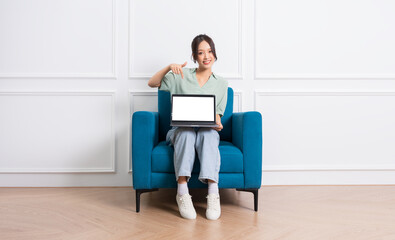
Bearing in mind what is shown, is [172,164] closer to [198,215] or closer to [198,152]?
[198,152]

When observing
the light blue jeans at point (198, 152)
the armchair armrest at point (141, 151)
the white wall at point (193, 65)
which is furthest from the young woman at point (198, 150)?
the white wall at point (193, 65)

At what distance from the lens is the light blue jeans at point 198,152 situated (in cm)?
154

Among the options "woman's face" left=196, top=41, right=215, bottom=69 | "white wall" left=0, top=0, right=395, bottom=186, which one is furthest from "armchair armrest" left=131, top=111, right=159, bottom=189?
"white wall" left=0, top=0, right=395, bottom=186

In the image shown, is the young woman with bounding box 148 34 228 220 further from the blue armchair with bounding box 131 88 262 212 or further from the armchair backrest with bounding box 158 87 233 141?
the armchair backrest with bounding box 158 87 233 141

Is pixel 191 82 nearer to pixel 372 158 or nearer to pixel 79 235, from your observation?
pixel 79 235

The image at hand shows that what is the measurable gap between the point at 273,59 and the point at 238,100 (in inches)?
17.8

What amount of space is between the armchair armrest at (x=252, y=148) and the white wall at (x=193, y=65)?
703 mm

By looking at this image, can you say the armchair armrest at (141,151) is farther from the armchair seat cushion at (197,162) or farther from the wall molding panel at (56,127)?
the wall molding panel at (56,127)

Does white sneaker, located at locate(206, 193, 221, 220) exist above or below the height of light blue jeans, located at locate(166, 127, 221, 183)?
below

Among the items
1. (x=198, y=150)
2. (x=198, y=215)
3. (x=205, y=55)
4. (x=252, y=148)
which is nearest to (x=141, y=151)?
(x=198, y=150)

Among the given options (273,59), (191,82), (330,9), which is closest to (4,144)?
(191,82)

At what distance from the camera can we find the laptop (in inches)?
64.5

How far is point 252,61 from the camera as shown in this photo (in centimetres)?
236

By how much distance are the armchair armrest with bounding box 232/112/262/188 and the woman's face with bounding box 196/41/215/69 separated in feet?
1.49
